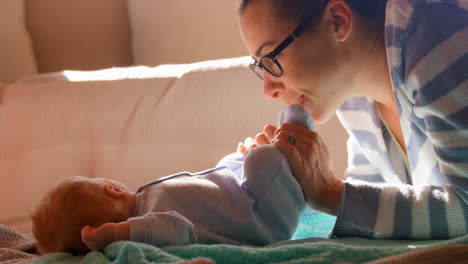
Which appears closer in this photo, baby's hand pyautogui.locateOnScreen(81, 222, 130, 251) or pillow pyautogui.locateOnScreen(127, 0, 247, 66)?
baby's hand pyautogui.locateOnScreen(81, 222, 130, 251)

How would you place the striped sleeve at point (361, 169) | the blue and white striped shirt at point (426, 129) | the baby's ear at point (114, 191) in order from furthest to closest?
the striped sleeve at point (361, 169) < the baby's ear at point (114, 191) < the blue and white striped shirt at point (426, 129)

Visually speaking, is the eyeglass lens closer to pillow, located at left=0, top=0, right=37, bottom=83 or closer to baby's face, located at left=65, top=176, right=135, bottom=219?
baby's face, located at left=65, top=176, right=135, bottom=219

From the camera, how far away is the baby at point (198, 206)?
99cm

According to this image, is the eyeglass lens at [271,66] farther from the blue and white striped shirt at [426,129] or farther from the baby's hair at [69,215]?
the baby's hair at [69,215]

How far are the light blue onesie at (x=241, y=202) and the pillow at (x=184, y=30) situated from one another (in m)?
1.34

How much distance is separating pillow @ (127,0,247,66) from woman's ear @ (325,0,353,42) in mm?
1171

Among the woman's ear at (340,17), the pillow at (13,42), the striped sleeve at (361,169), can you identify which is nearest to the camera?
the woman's ear at (340,17)

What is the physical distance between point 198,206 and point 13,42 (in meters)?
1.51

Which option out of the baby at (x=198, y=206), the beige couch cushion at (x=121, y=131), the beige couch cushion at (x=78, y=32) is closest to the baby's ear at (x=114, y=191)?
the baby at (x=198, y=206)

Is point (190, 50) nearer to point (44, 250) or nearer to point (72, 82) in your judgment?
point (72, 82)

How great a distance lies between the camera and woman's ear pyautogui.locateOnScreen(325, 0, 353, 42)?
1.14 metres

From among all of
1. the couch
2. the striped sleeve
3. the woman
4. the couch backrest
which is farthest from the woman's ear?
the couch backrest

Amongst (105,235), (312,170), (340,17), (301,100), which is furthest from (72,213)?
(340,17)

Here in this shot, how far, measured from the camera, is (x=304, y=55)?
46.2 inches
